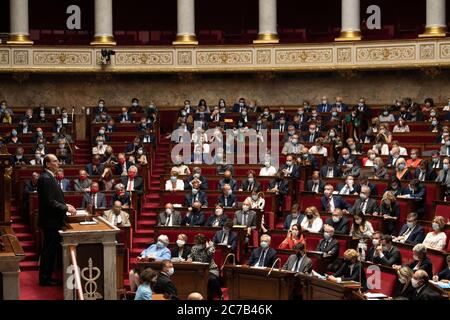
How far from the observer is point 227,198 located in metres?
14.4

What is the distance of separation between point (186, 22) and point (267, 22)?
6.05 ft

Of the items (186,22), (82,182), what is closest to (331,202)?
(82,182)

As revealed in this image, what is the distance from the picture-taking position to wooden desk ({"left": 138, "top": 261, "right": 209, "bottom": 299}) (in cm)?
1147

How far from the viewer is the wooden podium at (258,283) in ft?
35.6

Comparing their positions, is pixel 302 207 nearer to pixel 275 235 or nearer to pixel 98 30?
pixel 275 235

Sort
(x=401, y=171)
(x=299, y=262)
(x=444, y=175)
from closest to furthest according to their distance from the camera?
(x=299, y=262) < (x=444, y=175) < (x=401, y=171)

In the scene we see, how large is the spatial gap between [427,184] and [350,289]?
4803mm

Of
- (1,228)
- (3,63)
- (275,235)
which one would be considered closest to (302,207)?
(275,235)

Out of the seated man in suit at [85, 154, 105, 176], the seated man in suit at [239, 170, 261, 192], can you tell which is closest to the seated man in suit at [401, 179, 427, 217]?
the seated man in suit at [239, 170, 261, 192]

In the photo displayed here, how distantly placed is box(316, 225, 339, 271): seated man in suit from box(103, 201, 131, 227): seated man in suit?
289cm

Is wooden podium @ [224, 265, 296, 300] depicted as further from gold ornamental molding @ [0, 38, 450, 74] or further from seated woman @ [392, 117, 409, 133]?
gold ornamental molding @ [0, 38, 450, 74]

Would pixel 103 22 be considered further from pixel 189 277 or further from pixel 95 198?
pixel 189 277

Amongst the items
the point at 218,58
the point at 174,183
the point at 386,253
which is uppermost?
the point at 218,58

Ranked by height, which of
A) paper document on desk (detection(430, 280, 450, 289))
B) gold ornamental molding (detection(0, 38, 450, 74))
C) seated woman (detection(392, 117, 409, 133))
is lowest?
paper document on desk (detection(430, 280, 450, 289))
